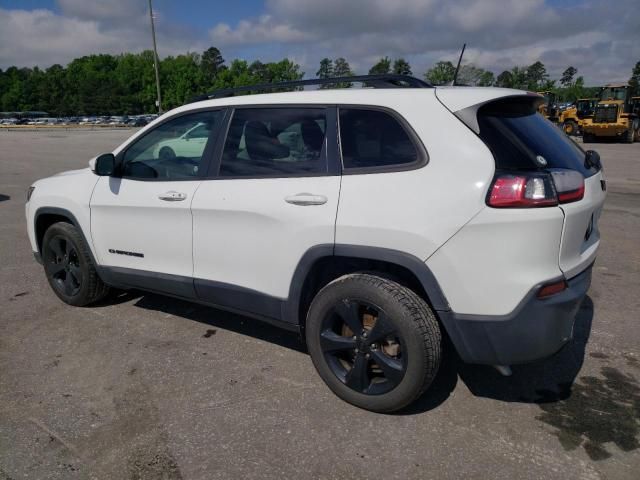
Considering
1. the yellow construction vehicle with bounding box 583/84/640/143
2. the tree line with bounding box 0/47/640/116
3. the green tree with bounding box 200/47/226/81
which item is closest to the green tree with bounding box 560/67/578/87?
the tree line with bounding box 0/47/640/116

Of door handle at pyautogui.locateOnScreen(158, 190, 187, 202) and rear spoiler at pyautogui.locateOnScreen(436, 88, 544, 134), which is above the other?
rear spoiler at pyautogui.locateOnScreen(436, 88, 544, 134)

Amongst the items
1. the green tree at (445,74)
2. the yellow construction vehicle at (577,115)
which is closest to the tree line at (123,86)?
the yellow construction vehicle at (577,115)

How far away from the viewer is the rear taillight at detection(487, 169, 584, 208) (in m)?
2.38

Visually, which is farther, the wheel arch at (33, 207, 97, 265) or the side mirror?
the wheel arch at (33, 207, 97, 265)

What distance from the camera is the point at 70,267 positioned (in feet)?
14.3

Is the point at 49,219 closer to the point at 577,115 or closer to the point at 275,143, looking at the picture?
the point at 275,143

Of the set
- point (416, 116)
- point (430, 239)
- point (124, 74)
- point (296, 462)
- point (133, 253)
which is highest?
point (124, 74)

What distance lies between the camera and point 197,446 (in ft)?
8.57

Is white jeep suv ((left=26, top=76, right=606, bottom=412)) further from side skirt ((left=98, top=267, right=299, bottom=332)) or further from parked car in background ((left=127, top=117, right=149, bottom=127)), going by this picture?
parked car in background ((left=127, top=117, right=149, bottom=127))

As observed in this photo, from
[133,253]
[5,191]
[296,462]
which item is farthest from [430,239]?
[5,191]

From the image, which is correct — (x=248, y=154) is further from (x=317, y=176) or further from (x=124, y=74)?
(x=124, y=74)

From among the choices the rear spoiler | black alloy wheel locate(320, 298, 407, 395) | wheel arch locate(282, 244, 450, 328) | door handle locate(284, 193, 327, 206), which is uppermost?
the rear spoiler

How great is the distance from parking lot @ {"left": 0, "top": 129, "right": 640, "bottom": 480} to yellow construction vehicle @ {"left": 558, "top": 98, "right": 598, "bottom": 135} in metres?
26.2

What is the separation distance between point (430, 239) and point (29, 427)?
230cm
